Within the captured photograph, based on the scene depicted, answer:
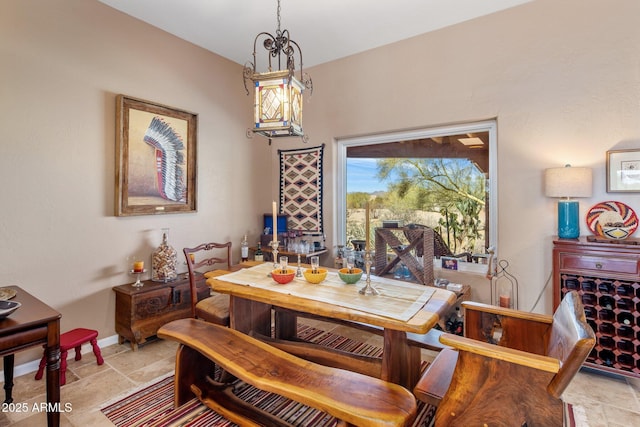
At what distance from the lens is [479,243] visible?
3.08 m

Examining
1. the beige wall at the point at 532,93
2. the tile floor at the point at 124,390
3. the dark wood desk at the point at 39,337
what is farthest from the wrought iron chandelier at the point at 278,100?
the tile floor at the point at 124,390

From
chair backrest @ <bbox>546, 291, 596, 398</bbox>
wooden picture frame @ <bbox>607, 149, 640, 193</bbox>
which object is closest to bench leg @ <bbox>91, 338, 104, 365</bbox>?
chair backrest @ <bbox>546, 291, 596, 398</bbox>

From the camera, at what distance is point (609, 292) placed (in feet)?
7.22

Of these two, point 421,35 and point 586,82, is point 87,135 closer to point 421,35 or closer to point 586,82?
point 421,35

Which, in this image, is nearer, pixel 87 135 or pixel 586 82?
pixel 586 82

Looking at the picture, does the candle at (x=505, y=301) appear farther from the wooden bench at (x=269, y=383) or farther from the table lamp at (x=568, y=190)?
the wooden bench at (x=269, y=383)

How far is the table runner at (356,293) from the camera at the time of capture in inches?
62.9

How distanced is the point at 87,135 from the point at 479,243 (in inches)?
147

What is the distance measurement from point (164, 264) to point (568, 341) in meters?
3.09

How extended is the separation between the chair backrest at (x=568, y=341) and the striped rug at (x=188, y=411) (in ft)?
3.06

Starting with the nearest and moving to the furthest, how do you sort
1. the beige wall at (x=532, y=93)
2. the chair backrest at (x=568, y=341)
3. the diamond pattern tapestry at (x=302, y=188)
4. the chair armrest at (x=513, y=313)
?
the chair backrest at (x=568, y=341) < the chair armrest at (x=513, y=313) < the beige wall at (x=532, y=93) < the diamond pattern tapestry at (x=302, y=188)

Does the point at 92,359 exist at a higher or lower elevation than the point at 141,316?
lower

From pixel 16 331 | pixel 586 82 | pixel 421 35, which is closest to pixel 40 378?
pixel 16 331

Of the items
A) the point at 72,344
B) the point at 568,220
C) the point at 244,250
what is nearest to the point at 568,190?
the point at 568,220
